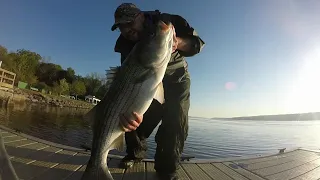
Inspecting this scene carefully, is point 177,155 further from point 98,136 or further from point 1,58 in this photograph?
point 1,58

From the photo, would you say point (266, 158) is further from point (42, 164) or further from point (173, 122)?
point (42, 164)

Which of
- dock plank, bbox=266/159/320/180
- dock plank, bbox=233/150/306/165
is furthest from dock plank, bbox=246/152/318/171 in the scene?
dock plank, bbox=266/159/320/180

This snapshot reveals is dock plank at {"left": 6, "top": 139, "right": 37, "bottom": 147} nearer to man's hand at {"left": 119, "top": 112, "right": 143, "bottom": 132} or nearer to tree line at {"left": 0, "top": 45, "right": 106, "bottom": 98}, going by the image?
man's hand at {"left": 119, "top": 112, "right": 143, "bottom": 132}

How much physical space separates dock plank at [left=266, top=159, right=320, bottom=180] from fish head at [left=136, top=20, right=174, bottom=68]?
11.3 feet

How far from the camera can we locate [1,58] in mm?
59219

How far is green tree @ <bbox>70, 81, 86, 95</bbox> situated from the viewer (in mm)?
97200

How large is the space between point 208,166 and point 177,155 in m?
1.37

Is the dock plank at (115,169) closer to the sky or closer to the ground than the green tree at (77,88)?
closer to the ground

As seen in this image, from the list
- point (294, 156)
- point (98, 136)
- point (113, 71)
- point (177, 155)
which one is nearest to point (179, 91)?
point (177, 155)

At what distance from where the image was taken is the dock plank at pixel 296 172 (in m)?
5.06

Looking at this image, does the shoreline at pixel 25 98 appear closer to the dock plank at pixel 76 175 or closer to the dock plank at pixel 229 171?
A: the dock plank at pixel 76 175

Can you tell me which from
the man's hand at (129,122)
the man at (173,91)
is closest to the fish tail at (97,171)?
the man's hand at (129,122)

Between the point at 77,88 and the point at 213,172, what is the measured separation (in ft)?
320

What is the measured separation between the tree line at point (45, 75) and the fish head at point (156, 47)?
64605 millimetres
